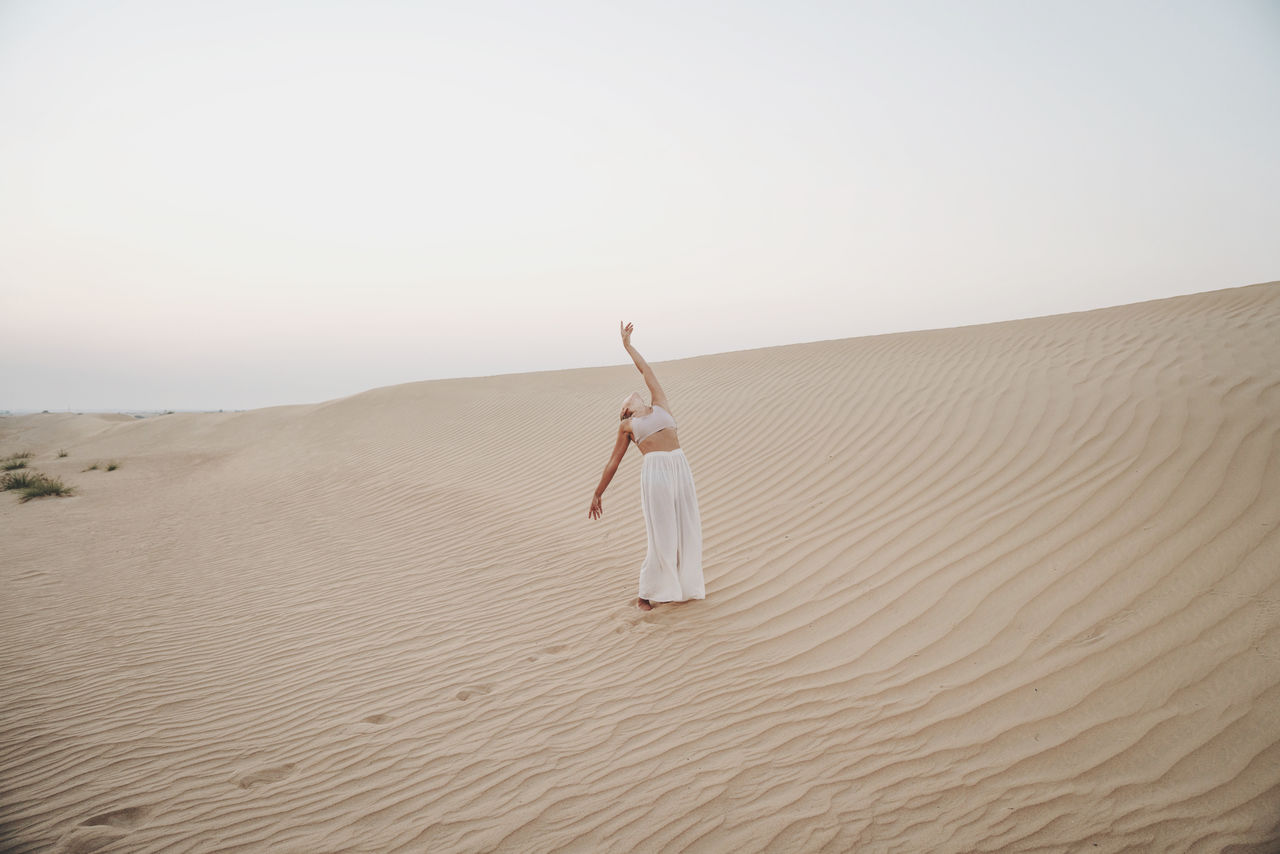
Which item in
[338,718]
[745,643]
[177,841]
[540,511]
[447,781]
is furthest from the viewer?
[540,511]

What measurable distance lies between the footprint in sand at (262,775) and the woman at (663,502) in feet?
7.50

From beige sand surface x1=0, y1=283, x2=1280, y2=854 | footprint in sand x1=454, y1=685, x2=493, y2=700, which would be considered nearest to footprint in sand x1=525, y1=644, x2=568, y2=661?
beige sand surface x1=0, y1=283, x2=1280, y2=854

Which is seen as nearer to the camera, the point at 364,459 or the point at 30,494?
the point at 30,494

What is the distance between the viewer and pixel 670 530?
4496 mm

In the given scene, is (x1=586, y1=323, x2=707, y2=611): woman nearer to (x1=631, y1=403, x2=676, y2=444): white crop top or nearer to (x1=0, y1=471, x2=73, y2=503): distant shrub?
(x1=631, y1=403, x2=676, y2=444): white crop top

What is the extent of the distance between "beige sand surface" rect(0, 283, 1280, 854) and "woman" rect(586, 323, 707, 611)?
0.83ft

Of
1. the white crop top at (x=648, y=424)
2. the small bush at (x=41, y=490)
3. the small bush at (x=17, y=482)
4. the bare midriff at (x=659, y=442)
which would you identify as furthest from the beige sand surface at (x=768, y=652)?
the small bush at (x=17, y=482)

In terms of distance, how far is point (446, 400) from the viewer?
57.4 feet

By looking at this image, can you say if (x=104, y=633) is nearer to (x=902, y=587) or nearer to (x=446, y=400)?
(x=902, y=587)

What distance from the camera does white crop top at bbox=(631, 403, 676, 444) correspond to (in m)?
4.50

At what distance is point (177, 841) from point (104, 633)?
344cm

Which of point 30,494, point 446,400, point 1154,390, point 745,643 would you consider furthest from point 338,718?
point 446,400

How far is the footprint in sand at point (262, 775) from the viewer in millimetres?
3033

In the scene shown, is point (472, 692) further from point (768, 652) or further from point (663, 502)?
point (768, 652)
